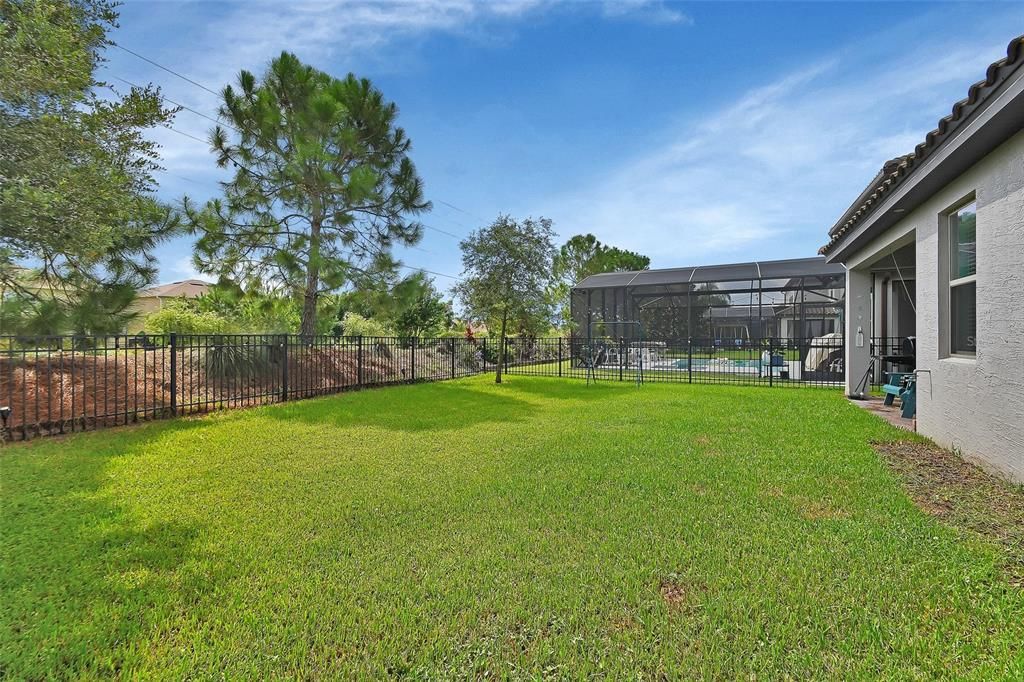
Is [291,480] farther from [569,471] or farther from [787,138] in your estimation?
[787,138]

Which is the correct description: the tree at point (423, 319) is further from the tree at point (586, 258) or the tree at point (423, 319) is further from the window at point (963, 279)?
the tree at point (586, 258)

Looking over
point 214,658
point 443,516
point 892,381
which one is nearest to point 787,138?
point 892,381

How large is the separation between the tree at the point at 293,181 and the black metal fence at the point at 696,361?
5.60 metres

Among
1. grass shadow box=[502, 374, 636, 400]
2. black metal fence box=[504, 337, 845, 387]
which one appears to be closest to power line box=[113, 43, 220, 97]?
grass shadow box=[502, 374, 636, 400]

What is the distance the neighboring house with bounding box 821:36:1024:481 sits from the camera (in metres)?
3.37

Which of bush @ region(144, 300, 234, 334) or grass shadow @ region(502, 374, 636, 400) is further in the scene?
bush @ region(144, 300, 234, 334)

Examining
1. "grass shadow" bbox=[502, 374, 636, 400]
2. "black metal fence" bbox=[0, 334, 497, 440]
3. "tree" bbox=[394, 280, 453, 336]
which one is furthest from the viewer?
"tree" bbox=[394, 280, 453, 336]

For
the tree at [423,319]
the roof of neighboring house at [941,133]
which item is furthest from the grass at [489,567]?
the tree at [423,319]

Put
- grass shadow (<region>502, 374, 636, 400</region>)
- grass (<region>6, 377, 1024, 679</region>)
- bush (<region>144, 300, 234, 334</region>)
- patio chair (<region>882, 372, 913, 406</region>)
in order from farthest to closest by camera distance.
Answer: bush (<region>144, 300, 234, 334</region>) → grass shadow (<region>502, 374, 636, 400</region>) → patio chair (<region>882, 372, 913, 406</region>) → grass (<region>6, 377, 1024, 679</region>)

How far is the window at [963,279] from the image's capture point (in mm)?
4184

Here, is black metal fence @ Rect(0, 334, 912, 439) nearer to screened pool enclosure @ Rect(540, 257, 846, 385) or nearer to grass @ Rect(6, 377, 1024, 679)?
screened pool enclosure @ Rect(540, 257, 846, 385)

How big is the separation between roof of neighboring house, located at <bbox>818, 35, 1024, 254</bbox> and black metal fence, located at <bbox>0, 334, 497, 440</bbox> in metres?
8.36

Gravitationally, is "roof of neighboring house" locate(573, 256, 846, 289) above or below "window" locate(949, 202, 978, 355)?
above

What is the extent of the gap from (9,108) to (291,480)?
385 centimetres
